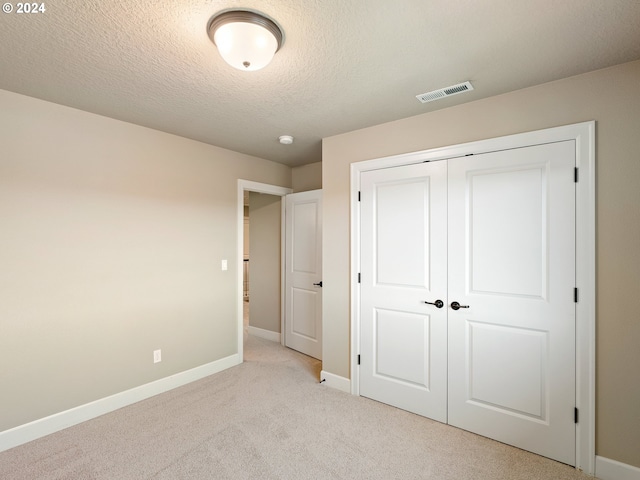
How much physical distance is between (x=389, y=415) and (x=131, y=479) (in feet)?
6.10

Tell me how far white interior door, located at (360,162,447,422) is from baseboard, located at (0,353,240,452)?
174 centimetres

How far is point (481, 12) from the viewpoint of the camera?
1.45 m

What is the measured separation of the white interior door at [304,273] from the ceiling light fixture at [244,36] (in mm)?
2385

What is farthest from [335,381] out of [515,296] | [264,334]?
[264,334]

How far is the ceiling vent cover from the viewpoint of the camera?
2.13 metres

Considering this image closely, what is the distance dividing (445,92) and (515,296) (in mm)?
1535

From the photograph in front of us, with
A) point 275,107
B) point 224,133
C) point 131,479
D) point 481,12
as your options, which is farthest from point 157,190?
point 481,12

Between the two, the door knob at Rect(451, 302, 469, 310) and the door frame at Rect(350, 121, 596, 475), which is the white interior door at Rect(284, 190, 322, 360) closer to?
the door knob at Rect(451, 302, 469, 310)

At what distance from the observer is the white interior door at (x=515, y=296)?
2043 mm

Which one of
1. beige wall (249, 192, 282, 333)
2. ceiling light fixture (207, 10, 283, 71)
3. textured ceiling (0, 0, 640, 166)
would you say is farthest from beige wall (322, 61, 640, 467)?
beige wall (249, 192, 282, 333)

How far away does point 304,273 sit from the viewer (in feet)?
13.5

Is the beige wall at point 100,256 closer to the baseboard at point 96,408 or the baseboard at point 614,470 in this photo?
the baseboard at point 96,408

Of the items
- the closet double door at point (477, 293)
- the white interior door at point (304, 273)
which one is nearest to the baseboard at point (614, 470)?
the closet double door at point (477, 293)

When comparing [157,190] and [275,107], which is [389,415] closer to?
[275,107]
